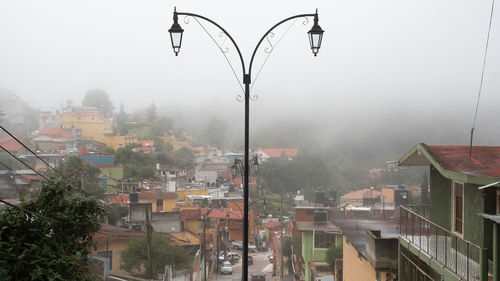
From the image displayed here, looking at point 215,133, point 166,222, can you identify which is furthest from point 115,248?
point 215,133

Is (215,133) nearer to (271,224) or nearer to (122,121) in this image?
(122,121)

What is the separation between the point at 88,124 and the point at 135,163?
1899 cm

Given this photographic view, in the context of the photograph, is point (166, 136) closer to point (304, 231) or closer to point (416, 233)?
point (304, 231)

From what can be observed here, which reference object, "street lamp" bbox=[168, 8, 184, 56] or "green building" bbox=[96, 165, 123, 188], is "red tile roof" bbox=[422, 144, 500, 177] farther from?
"green building" bbox=[96, 165, 123, 188]

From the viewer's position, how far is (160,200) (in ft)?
135

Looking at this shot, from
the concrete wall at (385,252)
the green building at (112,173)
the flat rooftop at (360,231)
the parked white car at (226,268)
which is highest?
the concrete wall at (385,252)

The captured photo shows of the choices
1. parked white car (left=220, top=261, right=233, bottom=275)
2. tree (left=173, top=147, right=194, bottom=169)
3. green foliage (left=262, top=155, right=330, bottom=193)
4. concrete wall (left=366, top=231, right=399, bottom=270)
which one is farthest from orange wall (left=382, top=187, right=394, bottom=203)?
concrete wall (left=366, top=231, right=399, bottom=270)

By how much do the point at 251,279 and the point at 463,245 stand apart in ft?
78.6

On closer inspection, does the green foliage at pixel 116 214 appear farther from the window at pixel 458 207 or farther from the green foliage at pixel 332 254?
the window at pixel 458 207

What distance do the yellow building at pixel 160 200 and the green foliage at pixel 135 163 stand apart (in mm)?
13057

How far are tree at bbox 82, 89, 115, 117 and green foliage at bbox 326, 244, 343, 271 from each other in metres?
66.2

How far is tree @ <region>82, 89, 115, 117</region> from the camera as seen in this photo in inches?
3311

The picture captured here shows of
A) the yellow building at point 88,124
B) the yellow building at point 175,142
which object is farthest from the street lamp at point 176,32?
the yellow building at point 88,124

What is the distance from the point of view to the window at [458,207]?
7.41 meters
